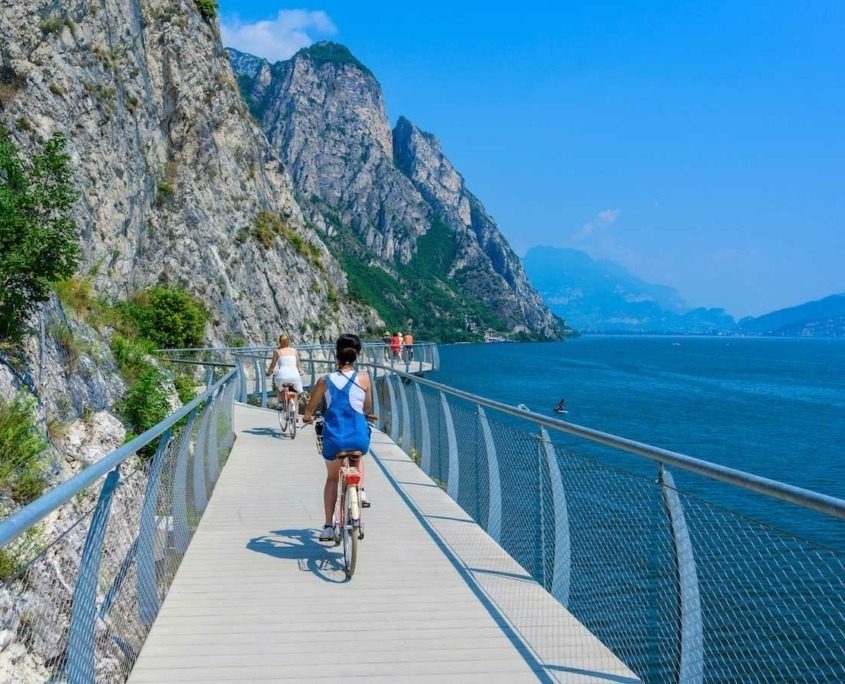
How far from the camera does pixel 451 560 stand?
645cm

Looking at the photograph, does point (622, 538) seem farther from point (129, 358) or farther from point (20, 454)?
point (129, 358)

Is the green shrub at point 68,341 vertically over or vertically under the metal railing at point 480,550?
over

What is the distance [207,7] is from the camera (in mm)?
54281

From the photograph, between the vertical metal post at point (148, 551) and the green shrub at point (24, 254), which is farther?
the green shrub at point (24, 254)

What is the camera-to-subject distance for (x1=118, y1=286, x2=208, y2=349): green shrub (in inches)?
1260

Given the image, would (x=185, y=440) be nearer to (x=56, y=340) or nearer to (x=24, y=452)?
(x=24, y=452)

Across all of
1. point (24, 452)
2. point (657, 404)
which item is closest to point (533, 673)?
point (24, 452)

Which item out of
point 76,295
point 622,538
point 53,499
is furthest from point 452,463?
point 76,295

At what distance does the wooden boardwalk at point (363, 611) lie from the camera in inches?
166

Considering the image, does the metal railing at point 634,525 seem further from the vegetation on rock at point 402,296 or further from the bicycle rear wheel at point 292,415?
the vegetation on rock at point 402,296

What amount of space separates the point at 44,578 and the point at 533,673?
299cm

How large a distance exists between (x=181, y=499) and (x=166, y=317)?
2912 centimetres


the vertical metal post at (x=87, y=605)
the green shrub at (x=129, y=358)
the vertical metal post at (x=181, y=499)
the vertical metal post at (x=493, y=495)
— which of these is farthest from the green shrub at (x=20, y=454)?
the green shrub at (x=129, y=358)

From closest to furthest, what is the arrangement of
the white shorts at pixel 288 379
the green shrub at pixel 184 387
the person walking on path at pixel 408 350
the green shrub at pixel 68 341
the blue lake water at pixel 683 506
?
1. the blue lake water at pixel 683 506
2. the green shrub at pixel 68 341
3. the white shorts at pixel 288 379
4. the green shrub at pixel 184 387
5. the person walking on path at pixel 408 350
